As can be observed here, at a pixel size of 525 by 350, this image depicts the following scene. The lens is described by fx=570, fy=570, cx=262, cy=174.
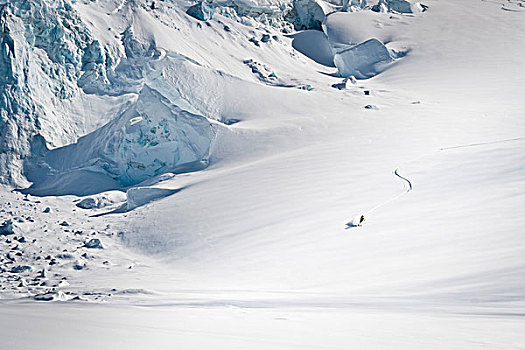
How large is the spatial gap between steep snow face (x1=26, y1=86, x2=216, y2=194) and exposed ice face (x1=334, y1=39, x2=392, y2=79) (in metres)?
→ 5.89

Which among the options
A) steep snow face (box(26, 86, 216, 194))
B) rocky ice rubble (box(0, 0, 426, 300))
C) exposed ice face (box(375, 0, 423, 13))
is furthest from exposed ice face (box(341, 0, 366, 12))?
steep snow face (box(26, 86, 216, 194))

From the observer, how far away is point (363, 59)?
15.2 meters

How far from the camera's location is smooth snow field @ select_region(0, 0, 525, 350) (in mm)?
3857

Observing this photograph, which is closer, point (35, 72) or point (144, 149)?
point (144, 149)

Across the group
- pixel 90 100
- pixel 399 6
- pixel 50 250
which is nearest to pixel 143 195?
pixel 50 250

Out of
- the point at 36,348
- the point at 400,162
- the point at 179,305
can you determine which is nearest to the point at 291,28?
the point at 400,162

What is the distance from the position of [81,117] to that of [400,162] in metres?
6.65

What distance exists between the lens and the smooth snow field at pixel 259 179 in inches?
152

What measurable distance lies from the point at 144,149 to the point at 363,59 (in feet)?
23.5

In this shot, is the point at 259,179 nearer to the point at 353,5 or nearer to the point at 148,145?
the point at 148,145

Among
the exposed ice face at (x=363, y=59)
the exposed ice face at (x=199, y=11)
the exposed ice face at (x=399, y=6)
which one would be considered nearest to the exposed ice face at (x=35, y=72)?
the exposed ice face at (x=199, y=11)

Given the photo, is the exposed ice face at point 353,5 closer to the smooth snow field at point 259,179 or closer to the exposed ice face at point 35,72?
the smooth snow field at point 259,179

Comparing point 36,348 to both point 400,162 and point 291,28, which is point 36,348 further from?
point 291,28

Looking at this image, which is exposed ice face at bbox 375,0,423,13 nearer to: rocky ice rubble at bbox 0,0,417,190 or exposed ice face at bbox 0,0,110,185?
rocky ice rubble at bbox 0,0,417,190
